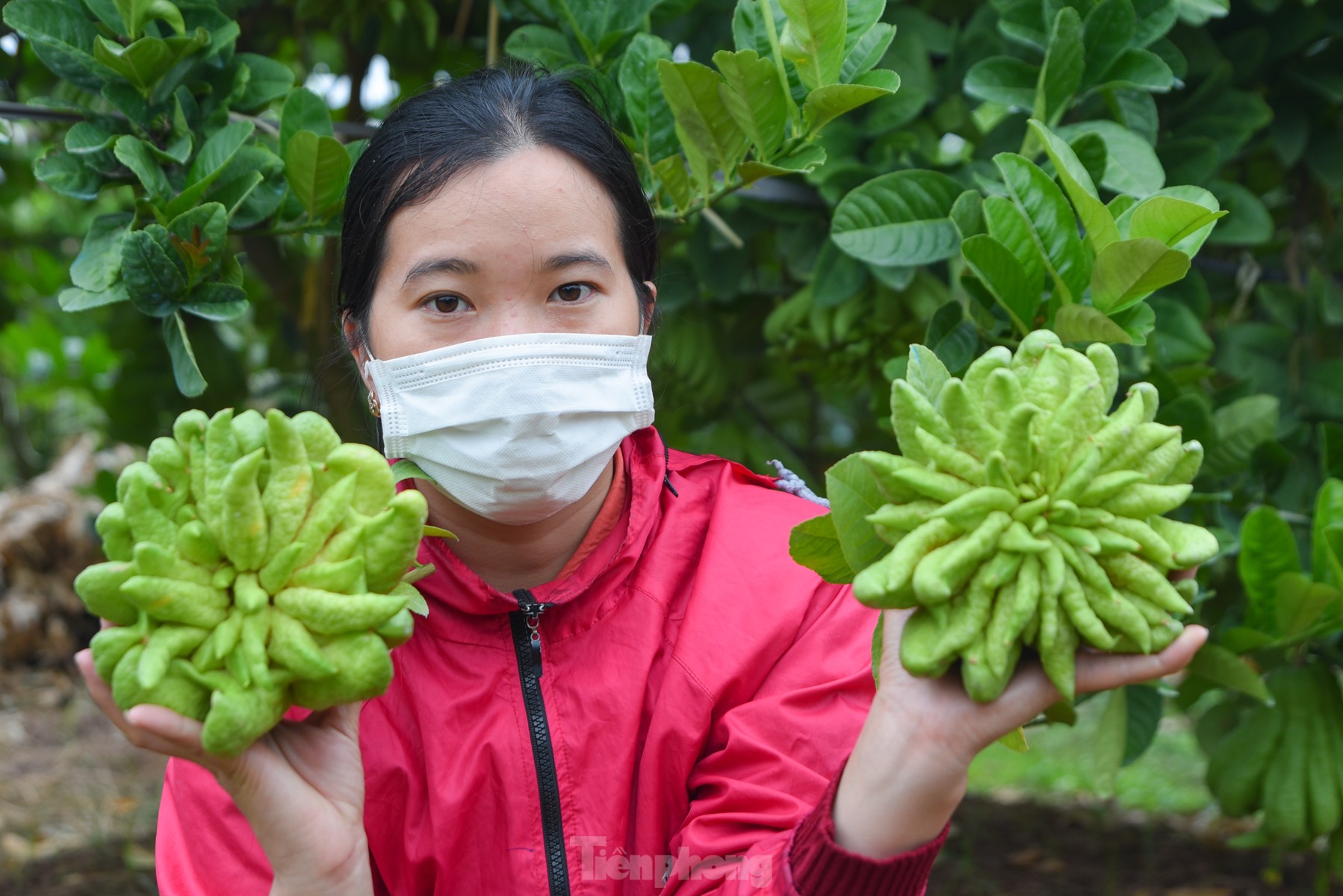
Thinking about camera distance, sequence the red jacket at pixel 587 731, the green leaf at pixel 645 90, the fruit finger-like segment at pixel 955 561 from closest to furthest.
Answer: the fruit finger-like segment at pixel 955 561 → the red jacket at pixel 587 731 → the green leaf at pixel 645 90

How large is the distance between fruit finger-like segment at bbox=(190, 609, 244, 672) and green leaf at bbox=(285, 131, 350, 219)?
2.67 feet

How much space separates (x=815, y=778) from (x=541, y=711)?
376mm

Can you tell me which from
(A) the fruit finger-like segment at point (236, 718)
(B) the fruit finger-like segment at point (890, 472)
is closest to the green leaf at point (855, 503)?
(B) the fruit finger-like segment at point (890, 472)

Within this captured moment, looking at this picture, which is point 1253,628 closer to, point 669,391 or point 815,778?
point 815,778

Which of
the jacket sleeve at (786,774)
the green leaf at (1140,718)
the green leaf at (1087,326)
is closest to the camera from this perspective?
the jacket sleeve at (786,774)

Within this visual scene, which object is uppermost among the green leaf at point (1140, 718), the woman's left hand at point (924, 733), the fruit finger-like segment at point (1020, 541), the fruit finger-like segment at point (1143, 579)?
the fruit finger-like segment at point (1020, 541)

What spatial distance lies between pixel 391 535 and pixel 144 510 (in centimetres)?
23

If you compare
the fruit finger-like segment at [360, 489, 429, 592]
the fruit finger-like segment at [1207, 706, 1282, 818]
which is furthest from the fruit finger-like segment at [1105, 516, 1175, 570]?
the fruit finger-like segment at [1207, 706, 1282, 818]

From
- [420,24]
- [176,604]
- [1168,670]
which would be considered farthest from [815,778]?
[420,24]

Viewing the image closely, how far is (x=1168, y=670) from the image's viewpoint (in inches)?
41.1

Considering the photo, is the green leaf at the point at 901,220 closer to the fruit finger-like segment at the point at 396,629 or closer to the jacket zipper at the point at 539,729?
the jacket zipper at the point at 539,729

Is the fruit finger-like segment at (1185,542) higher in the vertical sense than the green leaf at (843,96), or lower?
lower

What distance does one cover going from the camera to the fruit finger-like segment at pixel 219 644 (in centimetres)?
105

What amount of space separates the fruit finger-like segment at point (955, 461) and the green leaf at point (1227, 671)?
3.60 feet
